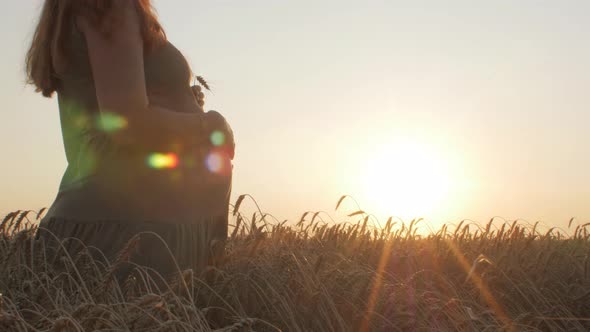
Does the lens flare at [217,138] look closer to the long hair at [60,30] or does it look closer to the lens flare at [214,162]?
the lens flare at [214,162]

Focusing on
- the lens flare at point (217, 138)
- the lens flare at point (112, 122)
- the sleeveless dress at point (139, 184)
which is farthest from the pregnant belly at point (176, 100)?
the lens flare at point (112, 122)

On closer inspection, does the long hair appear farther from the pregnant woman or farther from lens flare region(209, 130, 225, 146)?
lens flare region(209, 130, 225, 146)

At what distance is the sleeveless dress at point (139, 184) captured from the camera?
2701 mm

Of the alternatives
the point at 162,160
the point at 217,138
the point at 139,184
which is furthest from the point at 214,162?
the point at 139,184

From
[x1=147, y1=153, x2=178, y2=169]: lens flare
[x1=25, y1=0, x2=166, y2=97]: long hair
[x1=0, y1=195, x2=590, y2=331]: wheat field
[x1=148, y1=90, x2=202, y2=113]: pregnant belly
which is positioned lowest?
[x1=0, y1=195, x2=590, y2=331]: wheat field

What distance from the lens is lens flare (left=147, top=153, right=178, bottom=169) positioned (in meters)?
2.77

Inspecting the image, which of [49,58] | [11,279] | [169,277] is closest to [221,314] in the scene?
[169,277]

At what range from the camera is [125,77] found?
2.42m

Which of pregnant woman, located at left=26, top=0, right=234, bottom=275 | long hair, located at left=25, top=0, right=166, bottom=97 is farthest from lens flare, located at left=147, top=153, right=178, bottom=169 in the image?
long hair, located at left=25, top=0, right=166, bottom=97

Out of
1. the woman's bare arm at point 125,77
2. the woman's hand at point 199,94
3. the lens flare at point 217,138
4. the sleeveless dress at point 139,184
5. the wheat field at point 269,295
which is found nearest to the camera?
the wheat field at point 269,295

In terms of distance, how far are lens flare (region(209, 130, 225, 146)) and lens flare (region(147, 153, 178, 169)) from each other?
0.18m

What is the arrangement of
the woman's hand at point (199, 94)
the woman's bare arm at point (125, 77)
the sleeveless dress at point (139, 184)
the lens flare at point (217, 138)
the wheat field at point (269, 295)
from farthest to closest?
the woman's hand at point (199, 94), the lens flare at point (217, 138), the sleeveless dress at point (139, 184), the woman's bare arm at point (125, 77), the wheat field at point (269, 295)

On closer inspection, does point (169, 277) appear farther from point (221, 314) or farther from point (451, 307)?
point (451, 307)

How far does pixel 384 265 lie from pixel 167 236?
4.58 feet
